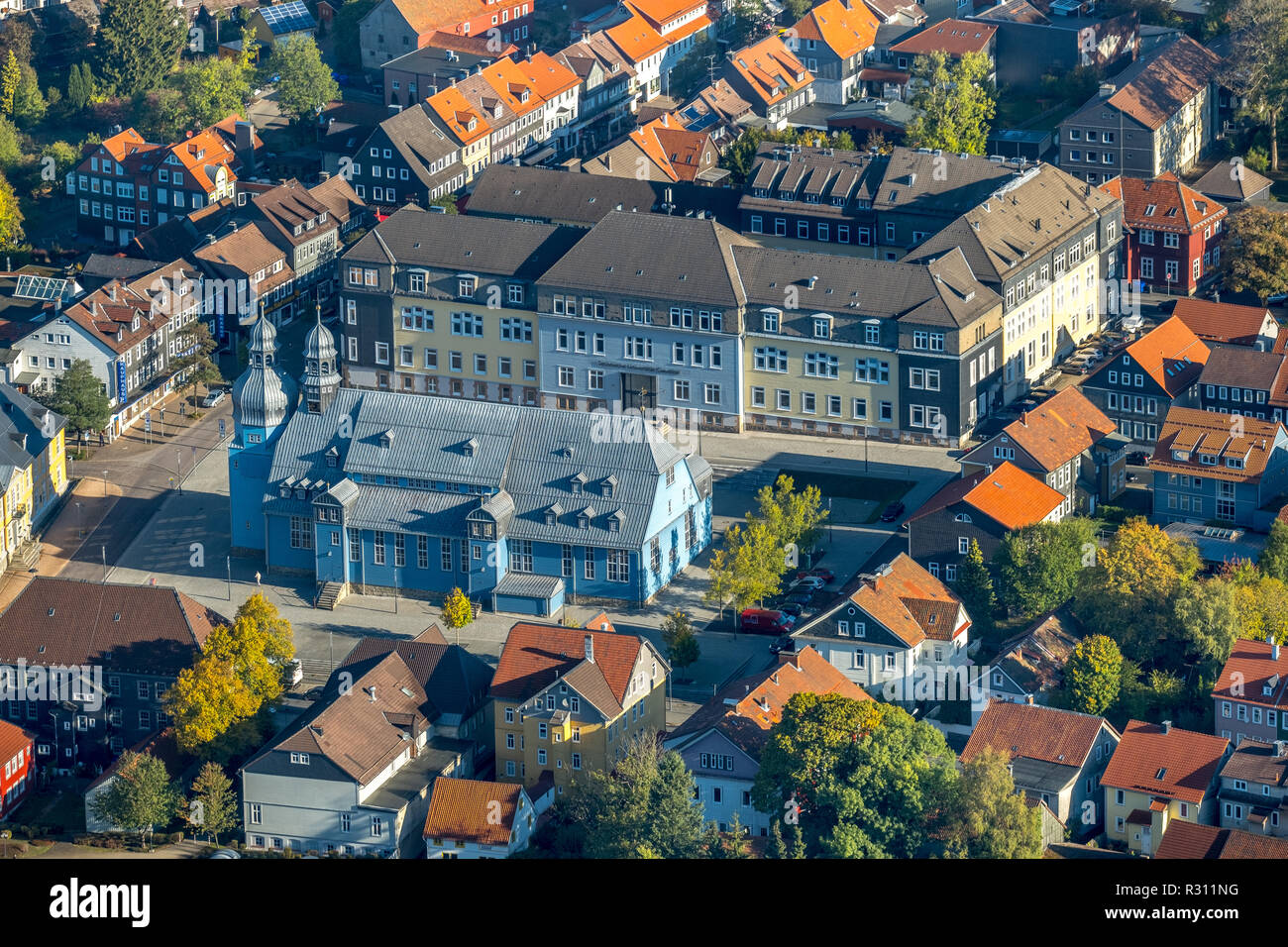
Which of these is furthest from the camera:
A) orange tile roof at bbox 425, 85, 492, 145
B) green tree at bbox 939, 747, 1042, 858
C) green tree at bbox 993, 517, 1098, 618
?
orange tile roof at bbox 425, 85, 492, 145

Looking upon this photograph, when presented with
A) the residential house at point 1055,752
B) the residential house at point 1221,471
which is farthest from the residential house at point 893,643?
the residential house at point 1221,471

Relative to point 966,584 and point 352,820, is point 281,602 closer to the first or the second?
point 352,820

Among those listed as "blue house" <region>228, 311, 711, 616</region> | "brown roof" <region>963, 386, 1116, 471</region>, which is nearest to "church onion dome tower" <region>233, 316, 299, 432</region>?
"blue house" <region>228, 311, 711, 616</region>

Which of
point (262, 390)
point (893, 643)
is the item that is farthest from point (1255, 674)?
point (262, 390)

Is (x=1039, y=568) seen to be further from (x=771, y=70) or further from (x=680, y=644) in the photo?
(x=771, y=70)

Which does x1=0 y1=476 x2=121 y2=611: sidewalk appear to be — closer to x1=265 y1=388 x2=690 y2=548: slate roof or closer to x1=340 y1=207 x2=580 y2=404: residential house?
x1=265 y1=388 x2=690 y2=548: slate roof

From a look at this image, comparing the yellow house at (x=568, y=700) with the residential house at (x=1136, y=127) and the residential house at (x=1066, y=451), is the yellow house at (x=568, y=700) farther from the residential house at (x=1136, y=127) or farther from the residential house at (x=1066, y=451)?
the residential house at (x=1136, y=127)

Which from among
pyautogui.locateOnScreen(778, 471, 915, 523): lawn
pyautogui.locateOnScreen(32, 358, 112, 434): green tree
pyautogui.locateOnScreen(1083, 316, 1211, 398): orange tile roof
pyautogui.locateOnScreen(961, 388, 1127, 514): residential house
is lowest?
pyautogui.locateOnScreen(778, 471, 915, 523): lawn
